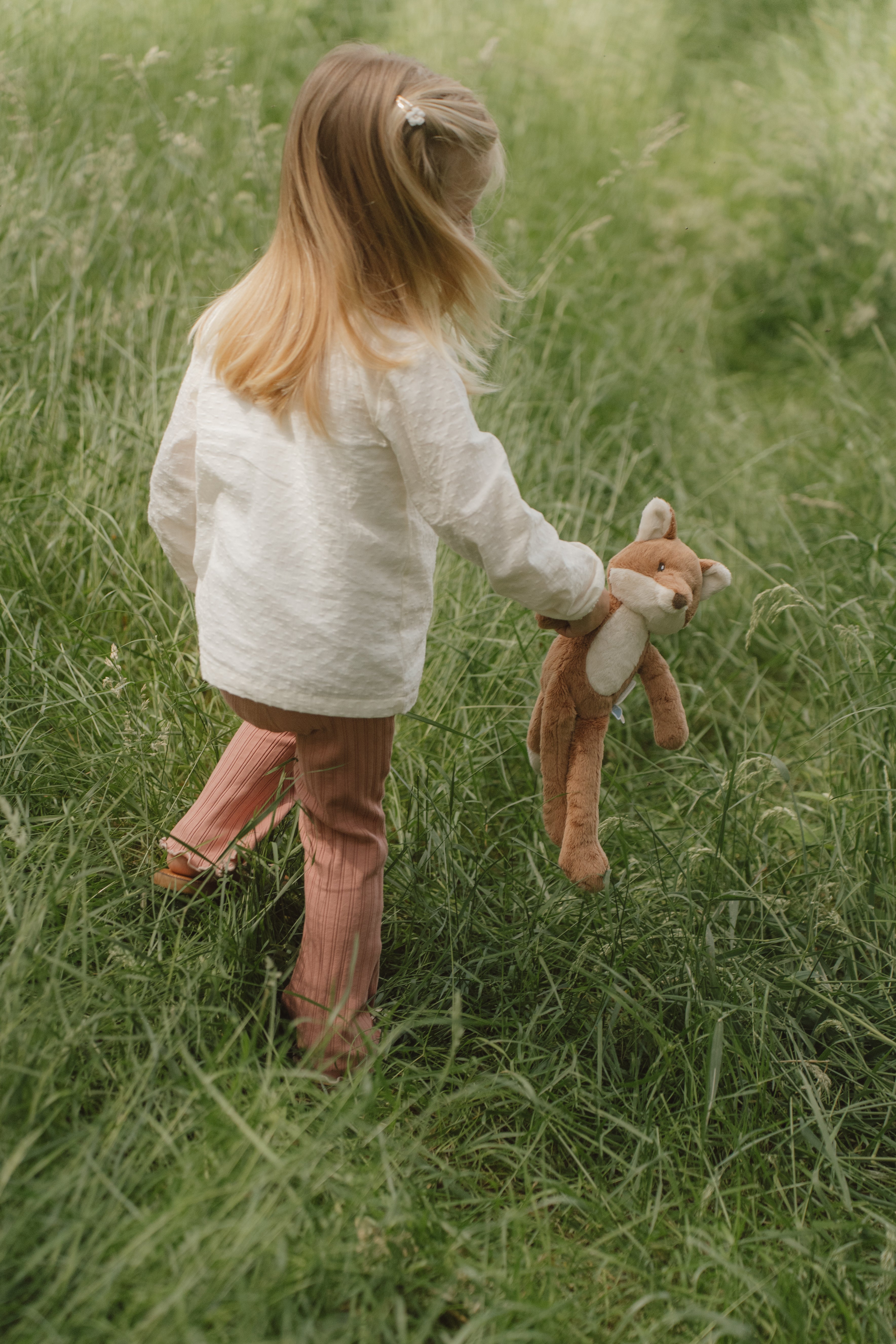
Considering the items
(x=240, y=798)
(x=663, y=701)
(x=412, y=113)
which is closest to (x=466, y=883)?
(x=240, y=798)

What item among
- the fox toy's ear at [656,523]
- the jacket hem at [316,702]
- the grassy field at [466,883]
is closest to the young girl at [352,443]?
the jacket hem at [316,702]

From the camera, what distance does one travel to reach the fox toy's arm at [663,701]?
156 centimetres

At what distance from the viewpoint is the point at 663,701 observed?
1581 mm

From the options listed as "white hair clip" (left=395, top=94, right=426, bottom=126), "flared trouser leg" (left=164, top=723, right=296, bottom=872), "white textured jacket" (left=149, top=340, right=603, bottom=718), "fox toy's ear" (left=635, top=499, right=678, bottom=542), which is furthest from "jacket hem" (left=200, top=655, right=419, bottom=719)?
"white hair clip" (left=395, top=94, right=426, bottom=126)

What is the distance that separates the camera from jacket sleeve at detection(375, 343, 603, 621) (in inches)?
55.2

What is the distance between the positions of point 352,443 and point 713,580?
22.1 inches

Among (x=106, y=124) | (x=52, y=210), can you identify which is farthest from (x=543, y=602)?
(x=106, y=124)

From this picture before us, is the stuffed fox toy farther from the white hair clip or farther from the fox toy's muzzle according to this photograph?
the white hair clip

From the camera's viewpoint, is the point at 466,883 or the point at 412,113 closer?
the point at 412,113

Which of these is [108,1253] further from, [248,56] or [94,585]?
[248,56]

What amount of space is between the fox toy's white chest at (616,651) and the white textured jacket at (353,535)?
0.18 ft

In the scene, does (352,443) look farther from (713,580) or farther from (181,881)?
(181,881)

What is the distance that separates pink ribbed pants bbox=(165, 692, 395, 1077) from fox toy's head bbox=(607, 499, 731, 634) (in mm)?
422

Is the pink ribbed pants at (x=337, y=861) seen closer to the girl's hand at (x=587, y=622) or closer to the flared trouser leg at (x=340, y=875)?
the flared trouser leg at (x=340, y=875)
